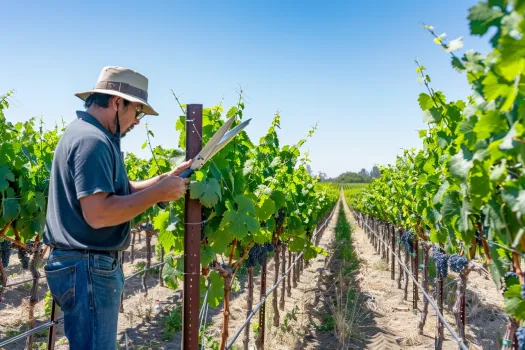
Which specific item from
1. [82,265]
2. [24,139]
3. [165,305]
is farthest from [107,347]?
[165,305]

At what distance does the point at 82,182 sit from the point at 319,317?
580 cm

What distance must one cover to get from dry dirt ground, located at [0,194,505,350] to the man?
3.25 metres

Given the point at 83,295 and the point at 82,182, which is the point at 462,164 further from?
the point at 83,295

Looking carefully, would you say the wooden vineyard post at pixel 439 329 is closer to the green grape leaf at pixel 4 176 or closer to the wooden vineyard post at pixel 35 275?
the wooden vineyard post at pixel 35 275

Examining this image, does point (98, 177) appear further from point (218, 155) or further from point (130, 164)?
point (130, 164)

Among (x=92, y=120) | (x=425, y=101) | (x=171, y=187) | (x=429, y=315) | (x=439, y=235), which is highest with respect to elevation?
(x=425, y=101)

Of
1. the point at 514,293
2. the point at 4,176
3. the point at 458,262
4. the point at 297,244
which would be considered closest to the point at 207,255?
the point at 514,293

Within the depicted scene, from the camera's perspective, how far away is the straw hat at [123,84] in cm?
230

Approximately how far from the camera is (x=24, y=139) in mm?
5609

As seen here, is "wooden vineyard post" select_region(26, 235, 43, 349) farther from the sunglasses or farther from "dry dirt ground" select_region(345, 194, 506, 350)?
"dry dirt ground" select_region(345, 194, 506, 350)

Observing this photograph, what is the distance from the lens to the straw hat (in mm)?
2298

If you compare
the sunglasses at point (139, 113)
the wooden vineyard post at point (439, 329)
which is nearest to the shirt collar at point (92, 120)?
the sunglasses at point (139, 113)

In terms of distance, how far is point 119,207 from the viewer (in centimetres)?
199

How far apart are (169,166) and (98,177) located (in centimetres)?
136
